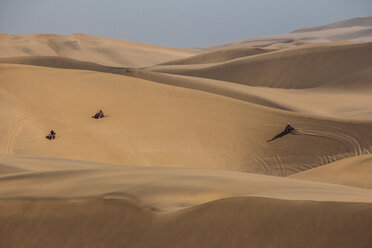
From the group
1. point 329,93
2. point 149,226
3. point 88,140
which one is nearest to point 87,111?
point 88,140

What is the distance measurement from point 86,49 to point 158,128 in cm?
5810

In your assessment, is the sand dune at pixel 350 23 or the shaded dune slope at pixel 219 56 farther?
the sand dune at pixel 350 23

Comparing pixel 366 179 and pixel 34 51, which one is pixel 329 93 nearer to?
pixel 366 179

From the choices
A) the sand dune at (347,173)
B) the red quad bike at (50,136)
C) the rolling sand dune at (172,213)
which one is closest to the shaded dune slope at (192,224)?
the rolling sand dune at (172,213)

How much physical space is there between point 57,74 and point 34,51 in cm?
4748

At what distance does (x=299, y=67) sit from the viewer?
34312 millimetres

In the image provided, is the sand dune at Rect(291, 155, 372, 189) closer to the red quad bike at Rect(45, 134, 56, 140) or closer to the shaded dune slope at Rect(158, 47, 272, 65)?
the red quad bike at Rect(45, 134, 56, 140)

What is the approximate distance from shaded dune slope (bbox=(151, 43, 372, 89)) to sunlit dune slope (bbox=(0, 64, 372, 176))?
51.2 ft

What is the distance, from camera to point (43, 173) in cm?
652

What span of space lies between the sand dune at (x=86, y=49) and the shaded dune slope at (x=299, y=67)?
28.5 metres

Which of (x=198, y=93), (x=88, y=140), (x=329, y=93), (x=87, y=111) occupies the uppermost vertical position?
(x=329, y=93)

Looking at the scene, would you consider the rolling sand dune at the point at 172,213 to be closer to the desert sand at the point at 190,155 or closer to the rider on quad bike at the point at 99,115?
the desert sand at the point at 190,155

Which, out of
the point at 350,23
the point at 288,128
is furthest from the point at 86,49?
the point at 350,23

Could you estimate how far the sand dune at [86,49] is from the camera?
64688 millimetres
